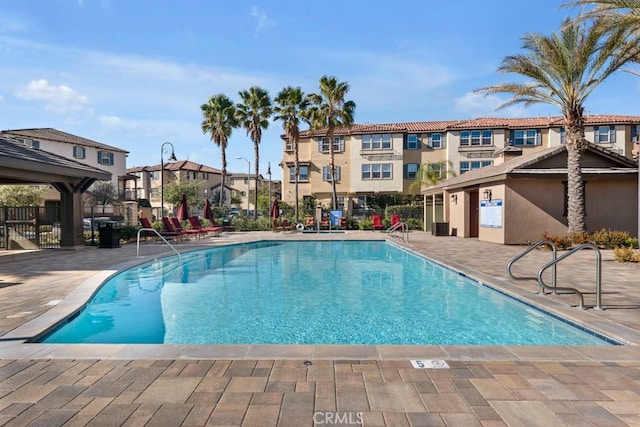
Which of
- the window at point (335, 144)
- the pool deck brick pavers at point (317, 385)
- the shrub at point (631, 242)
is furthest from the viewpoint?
the window at point (335, 144)

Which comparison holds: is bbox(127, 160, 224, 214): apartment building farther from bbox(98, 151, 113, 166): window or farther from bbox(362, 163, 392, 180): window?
bbox(362, 163, 392, 180): window

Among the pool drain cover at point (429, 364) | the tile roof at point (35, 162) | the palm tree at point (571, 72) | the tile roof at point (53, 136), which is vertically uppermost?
the tile roof at point (53, 136)

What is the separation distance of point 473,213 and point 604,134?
2304 cm

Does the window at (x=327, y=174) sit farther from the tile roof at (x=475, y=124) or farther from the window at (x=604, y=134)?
the window at (x=604, y=134)

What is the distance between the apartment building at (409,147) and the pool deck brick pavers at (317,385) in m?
33.0

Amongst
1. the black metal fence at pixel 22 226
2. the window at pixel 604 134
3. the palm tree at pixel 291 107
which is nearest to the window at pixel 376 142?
the palm tree at pixel 291 107

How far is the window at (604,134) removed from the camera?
3581 centimetres

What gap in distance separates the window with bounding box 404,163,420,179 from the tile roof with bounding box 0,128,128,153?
1271 inches

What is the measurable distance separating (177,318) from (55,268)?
593 cm

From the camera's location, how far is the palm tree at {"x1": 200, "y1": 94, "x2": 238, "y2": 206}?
33312 mm

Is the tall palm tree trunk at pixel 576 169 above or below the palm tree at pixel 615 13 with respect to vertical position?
below

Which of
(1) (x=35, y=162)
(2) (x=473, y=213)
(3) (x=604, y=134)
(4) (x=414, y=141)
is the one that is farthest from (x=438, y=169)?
(1) (x=35, y=162)

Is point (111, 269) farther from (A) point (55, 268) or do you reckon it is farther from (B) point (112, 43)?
(B) point (112, 43)

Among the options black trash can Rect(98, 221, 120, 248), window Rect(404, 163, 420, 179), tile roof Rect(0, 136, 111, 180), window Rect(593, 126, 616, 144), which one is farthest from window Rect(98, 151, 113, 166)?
window Rect(593, 126, 616, 144)
